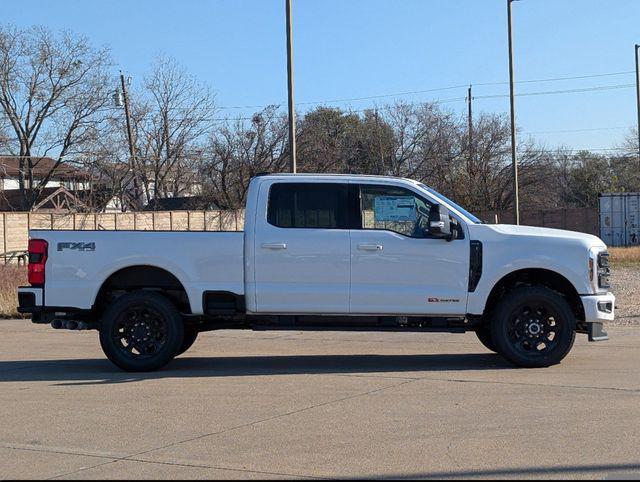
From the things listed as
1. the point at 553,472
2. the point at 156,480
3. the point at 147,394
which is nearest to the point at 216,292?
the point at 147,394

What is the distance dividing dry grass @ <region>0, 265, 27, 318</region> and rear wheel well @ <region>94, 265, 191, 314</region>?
27.0 ft

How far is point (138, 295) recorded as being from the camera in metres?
10.7

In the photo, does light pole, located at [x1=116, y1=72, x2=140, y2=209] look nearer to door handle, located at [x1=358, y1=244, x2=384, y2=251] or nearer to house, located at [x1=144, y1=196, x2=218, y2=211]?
house, located at [x1=144, y1=196, x2=218, y2=211]

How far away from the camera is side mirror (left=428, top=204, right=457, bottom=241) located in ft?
33.7

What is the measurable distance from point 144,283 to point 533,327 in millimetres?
4690

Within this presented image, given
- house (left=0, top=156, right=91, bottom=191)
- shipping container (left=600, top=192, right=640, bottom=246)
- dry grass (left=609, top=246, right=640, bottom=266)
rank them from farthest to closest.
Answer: house (left=0, top=156, right=91, bottom=191)
shipping container (left=600, top=192, right=640, bottom=246)
dry grass (left=609, top=246, right=640, bottom=266)

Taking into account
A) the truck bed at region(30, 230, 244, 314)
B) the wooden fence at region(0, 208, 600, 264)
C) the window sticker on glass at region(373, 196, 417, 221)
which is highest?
the wooden fence at region(0, 208, 600, 264)

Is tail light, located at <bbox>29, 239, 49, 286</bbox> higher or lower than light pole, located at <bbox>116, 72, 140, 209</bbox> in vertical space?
lower

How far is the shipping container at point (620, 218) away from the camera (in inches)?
1801

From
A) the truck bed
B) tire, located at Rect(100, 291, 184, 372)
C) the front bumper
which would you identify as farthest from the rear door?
the front bumper

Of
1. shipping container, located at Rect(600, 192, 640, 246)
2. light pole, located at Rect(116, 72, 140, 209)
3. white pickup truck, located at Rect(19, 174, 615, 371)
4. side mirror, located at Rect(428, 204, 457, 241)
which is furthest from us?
shipping container, located at Rect(600, 192, 640, 246)

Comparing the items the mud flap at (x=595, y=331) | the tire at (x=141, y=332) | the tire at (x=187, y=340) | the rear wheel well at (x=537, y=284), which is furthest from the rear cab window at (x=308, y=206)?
the mud flap at (x=595, y=331)

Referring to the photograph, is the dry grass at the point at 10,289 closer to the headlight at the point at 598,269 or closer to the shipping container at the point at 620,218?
the headlight at the point at 598,269

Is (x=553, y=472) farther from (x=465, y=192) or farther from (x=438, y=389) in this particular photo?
(x=465, y=192)
